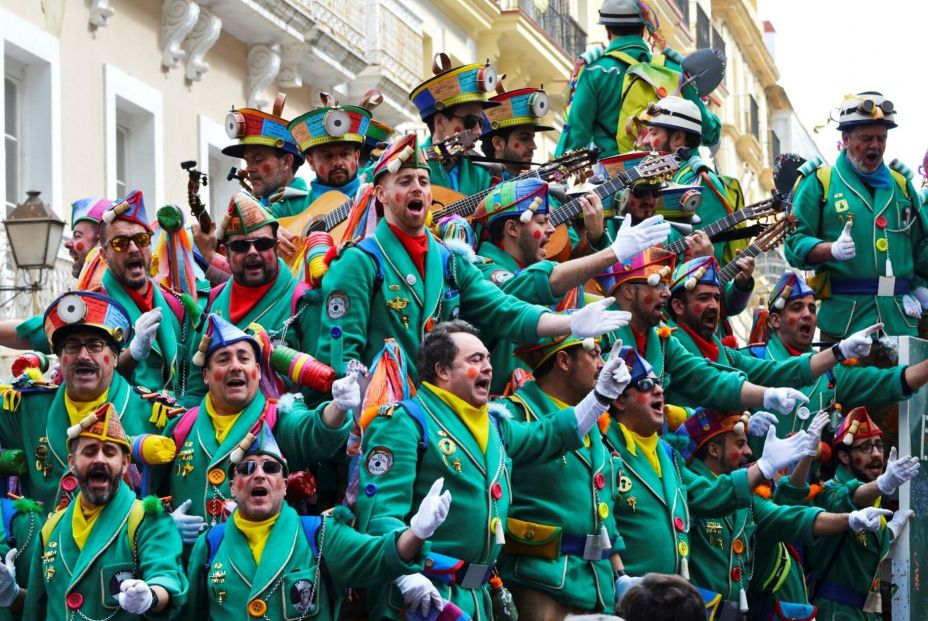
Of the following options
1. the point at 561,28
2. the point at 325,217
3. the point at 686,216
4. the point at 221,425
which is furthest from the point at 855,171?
the point at 561,28

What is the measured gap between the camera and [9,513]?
9.80 meters

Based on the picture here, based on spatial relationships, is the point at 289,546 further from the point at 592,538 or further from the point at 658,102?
the point at 658,102

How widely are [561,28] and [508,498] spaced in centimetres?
2619

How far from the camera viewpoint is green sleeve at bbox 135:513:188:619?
9047mm

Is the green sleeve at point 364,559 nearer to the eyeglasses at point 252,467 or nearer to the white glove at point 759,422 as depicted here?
the eyeglasses at point 252,467

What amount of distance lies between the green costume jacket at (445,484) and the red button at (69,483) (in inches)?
48.0

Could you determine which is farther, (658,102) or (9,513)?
(658,102)

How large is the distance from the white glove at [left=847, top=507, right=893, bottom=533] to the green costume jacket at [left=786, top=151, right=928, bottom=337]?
7.08 ft

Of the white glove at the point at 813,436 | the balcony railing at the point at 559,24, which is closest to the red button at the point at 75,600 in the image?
the white glove at the point at 813,436

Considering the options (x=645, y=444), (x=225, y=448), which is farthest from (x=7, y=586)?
(x=645, y=444)

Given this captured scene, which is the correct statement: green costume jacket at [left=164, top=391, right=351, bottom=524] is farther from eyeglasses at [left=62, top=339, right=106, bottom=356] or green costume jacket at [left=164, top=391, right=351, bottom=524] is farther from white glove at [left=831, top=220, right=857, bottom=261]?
white glove at [left=831, top=220, right=857, bottom=261]

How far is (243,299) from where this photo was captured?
10914 mm

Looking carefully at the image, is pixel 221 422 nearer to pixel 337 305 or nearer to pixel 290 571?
pixel 337 305

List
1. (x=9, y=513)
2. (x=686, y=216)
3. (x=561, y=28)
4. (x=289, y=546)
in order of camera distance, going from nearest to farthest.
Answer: (x=289, y=546), (x=9, y=513), (x=686, y=216), (x=561, y=28)
